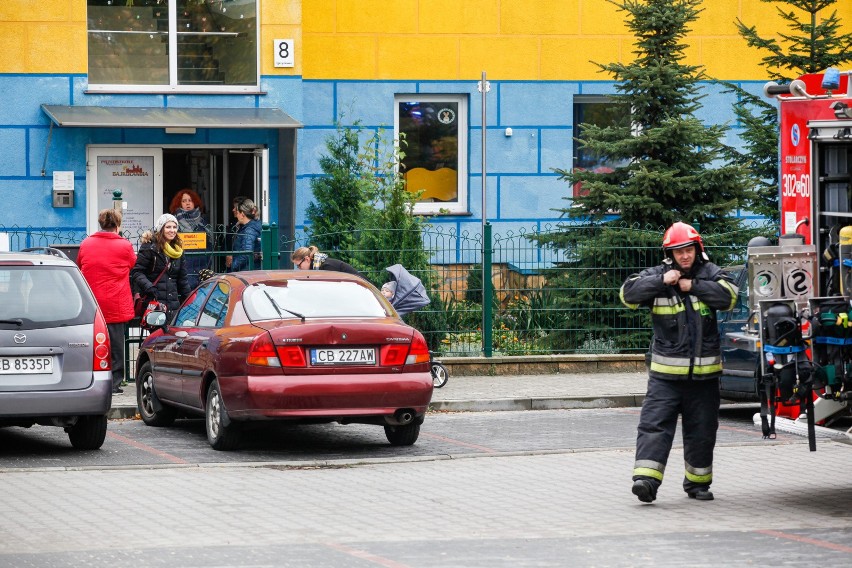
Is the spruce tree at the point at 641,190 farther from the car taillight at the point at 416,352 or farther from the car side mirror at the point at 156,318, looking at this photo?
the car taillight at the point at 416,352

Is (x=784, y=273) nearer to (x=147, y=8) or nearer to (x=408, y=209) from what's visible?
(x=408, y=209)

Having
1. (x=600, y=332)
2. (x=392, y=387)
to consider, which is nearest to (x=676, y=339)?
(x=392, y=387)

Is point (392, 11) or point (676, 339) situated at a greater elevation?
point (392, 11)

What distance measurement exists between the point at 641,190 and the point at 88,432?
29.2 feet

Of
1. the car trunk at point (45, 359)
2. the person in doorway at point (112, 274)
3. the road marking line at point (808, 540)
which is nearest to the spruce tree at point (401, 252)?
the person in doorway at point (112, 274)

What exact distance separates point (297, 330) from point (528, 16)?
12.0m

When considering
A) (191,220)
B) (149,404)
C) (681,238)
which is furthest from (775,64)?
(681,238)

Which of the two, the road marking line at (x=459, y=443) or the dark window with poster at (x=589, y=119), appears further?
the dark window with poster at (x=589, y=119)

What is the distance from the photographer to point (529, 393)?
16.3 meters

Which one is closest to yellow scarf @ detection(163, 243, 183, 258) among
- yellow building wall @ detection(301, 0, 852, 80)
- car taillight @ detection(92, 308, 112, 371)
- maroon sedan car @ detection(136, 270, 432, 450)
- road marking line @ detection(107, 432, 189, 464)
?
road marking line @ detection(107, 432, 189, 464)

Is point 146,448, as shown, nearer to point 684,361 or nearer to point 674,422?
point 674,422

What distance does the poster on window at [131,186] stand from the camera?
20.9 meters

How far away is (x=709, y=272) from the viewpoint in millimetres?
9977

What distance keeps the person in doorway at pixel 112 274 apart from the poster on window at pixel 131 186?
5178 mm
